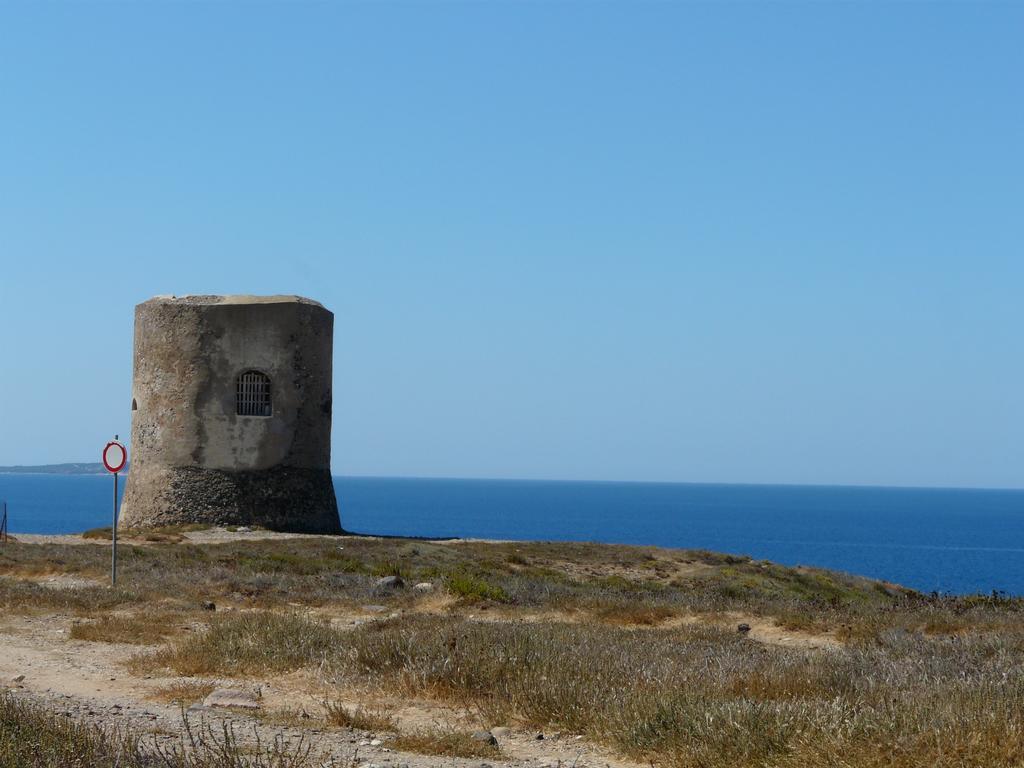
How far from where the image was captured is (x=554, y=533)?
11081 centimetres

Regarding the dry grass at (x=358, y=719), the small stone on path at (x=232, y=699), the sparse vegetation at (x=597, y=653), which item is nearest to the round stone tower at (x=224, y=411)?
the sparse vegetation at (x=597, y=653)

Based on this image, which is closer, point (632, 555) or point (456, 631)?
point (456, 631)

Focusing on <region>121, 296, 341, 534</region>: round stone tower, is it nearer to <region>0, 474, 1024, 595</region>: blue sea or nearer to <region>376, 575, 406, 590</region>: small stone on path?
<region>376, 575, 406, 590</region>: small stone on path

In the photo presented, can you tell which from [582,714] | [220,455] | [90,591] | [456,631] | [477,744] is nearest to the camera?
[477,744]

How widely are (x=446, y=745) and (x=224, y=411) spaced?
958 inches

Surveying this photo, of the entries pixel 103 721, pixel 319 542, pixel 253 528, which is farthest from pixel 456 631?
pixel 253 528

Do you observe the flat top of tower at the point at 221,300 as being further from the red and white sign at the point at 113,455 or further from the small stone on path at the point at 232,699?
the small stone on path at the point at 232,699

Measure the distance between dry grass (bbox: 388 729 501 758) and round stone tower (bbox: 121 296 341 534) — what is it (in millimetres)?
23847

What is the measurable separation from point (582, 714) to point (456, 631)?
10.2ft

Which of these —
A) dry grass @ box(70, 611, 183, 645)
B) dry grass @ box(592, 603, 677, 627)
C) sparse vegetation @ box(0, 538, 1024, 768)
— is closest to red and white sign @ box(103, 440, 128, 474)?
sparse vegetation @ box(0, 538, 1024, 768)

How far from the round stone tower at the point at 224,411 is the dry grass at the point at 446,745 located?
23.8 metres

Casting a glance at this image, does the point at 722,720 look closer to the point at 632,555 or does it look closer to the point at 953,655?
the point at 953,655

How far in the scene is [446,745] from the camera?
24.6 feet

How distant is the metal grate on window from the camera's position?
3086 cm
